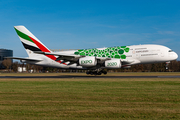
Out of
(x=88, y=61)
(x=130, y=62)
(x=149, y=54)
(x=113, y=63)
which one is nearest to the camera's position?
(x=113, y=63)

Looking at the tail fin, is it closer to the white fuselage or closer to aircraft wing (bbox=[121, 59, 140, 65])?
aircraft wing (bbox=[121, 59, 140, 65])

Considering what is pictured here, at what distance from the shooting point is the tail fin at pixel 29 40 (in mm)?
38000

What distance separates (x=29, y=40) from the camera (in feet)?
125

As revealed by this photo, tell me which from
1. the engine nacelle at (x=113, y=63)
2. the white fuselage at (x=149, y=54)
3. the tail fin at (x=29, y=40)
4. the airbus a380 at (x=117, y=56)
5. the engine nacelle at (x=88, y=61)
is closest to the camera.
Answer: the engine nacelle at (x=113, y=63)

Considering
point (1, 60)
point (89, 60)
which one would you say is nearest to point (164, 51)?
point (89, 60)

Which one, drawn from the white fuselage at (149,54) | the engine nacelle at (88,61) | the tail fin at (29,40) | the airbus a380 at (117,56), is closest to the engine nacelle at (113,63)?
the airbus a380 at (117,56)

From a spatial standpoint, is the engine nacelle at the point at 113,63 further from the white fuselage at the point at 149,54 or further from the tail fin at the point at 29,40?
the tail fin at the point at 29,40

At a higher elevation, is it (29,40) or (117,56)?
(29,40)

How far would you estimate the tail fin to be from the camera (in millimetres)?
38000

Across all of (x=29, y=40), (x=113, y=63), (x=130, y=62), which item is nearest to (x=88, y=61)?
(x=113, y=63)

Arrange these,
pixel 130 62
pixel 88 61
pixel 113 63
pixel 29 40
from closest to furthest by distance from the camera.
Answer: pixel 113 63 < pixel 88 61 < pixel 130 62 < pixel 29 40

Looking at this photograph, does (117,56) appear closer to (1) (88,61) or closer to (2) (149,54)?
(1) (88,61)

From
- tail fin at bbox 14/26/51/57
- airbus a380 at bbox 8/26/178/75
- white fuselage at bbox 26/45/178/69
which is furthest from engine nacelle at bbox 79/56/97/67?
tail fin at bbox 14/26/51/57

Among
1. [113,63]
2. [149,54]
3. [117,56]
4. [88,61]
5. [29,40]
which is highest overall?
[29,40]
